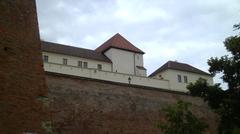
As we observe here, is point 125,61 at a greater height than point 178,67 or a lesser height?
greater

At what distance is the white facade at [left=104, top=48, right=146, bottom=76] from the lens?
50188mm

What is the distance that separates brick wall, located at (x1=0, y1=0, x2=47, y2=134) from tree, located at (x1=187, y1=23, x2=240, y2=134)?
12.2 meters

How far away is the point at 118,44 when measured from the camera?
52719 millimetres

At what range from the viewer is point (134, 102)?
60.0 ft

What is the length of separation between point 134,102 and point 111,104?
54.2 inches

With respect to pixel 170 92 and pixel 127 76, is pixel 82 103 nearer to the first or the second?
pixel 170 92

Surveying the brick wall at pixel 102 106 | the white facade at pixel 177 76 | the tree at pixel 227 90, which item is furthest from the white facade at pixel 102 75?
the brick wall at pixel 102 106

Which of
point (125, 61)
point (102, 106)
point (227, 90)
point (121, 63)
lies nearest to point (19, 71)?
point (102, 106)

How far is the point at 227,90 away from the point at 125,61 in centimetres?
2928

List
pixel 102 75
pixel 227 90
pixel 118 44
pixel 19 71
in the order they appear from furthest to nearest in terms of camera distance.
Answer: pixel 118 44 < pixel 102 75 < pixel 227 90 < pixel 19 71

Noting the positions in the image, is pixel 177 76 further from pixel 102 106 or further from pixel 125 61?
pixel 102 106

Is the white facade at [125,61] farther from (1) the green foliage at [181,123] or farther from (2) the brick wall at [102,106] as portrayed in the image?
(1) the green foliage at [181,123]

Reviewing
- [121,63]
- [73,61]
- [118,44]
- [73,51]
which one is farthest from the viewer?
[118,44]

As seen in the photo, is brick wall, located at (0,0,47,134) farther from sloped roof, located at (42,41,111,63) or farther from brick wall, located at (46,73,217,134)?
sloped roof, located at (42,41,111,63)
